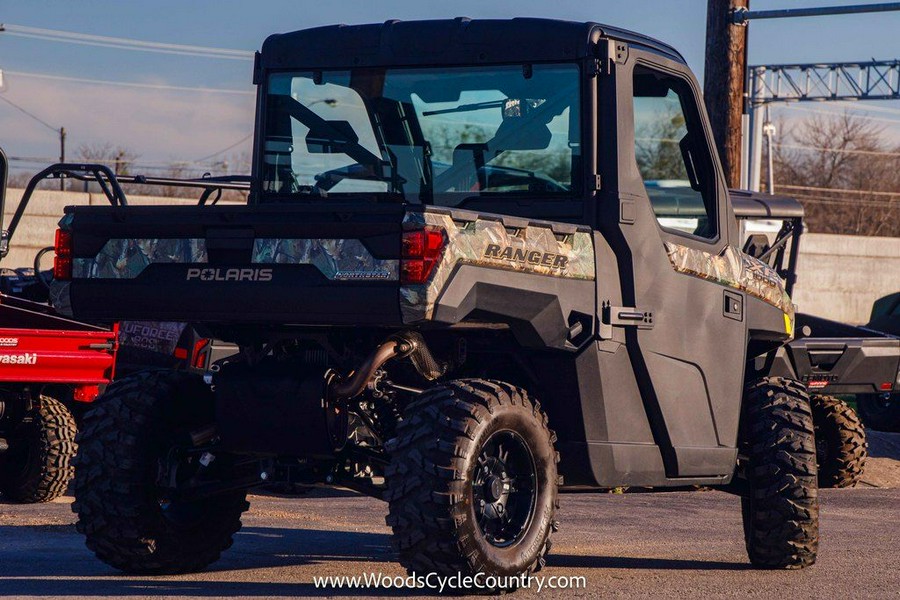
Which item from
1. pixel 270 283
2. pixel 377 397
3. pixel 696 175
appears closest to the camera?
pixel 270 283

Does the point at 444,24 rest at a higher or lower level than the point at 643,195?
higher

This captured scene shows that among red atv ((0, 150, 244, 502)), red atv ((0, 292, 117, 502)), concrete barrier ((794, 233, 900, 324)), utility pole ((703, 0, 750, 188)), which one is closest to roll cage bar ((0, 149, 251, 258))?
red atv ((0, 150, 244, 502))

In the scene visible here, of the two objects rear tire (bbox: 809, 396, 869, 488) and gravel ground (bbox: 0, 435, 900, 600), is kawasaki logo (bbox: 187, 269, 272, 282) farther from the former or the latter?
rear tire (bbox: 809, 396, 869, 488)

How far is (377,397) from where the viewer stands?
23.5 ft

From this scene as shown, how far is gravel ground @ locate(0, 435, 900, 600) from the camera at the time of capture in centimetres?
728

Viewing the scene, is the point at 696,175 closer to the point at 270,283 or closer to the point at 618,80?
the point at 618,80

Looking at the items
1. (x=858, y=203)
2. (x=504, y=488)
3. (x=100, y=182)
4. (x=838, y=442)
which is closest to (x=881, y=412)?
(x=838, y=442)

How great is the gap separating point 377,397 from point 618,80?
1998 mm

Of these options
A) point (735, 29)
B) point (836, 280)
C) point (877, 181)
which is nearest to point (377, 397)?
point (735, 29)

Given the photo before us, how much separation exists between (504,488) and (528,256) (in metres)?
1.07

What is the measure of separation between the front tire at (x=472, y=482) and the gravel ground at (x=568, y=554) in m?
0.36

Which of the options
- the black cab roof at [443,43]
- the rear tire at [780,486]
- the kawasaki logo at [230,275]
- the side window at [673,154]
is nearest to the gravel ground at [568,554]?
the rear tire at [780,486]

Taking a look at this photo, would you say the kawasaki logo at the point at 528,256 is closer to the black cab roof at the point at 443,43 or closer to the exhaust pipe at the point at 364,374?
the exhaust pipe at the point at 364,374

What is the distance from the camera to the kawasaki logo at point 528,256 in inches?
256
